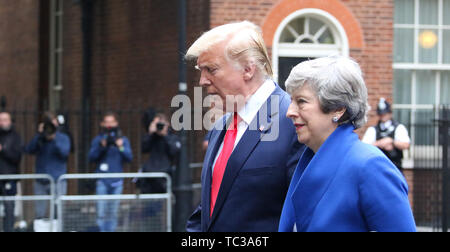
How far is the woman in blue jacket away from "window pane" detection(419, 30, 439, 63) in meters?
11.1

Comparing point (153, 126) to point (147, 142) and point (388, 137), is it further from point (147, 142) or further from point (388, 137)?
point (388, 137)

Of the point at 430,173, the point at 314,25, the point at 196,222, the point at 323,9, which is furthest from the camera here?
the point at 314,25

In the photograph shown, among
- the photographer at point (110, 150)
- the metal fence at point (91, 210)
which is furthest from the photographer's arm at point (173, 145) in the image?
the metal fence at point (91, 210)

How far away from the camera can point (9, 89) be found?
22.0m

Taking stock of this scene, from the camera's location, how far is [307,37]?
13344mm

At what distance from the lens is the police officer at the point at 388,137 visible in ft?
36.2

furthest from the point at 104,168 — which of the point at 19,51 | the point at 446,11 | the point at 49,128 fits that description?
the point at 19,51

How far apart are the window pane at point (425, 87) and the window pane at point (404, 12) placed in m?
0.90

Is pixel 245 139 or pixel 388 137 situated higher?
pixel 245 139

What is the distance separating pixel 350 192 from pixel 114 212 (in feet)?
24.6

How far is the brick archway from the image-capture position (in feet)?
42.9

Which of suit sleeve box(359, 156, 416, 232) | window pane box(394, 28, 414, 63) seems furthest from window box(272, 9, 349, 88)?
suit sleeve box(359, 156, 416, 232)

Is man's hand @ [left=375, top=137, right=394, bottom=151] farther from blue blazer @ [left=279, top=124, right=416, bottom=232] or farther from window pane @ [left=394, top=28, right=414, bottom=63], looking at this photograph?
blue blazer @ [left=279, top=124, right=416, bottom=232]
